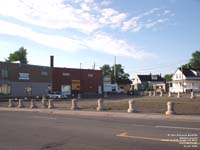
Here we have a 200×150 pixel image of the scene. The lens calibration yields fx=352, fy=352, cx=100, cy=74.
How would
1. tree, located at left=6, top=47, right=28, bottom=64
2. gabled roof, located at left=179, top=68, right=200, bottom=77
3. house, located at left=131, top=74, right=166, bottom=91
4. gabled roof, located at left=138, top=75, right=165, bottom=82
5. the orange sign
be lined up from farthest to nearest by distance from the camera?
gabled roof, located at left=138, top=75, right=165, bottom=82, house, located at left=131, top=74, right=166, bottom=91, tree, located at left=6, top=47, right=28, bottom=64, gabled roof, located at left=179, top=68, right=200, bottom=77, the orange sign

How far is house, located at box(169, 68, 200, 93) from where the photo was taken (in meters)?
95.8

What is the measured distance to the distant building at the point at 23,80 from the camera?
71.9m

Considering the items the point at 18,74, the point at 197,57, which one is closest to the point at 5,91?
the point at 18,74

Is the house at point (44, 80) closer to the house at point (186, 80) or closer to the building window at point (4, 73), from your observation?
the building window at point (4, 73)

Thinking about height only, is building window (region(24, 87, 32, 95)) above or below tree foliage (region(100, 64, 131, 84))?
below

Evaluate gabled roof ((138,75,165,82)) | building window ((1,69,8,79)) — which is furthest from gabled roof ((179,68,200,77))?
building window ((1,69,8,79))

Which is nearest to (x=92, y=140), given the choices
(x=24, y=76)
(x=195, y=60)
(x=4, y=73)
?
(x=4, y=73)

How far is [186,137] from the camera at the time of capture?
12203 mm

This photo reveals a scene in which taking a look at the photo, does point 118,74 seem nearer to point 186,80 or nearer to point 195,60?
point 195,60

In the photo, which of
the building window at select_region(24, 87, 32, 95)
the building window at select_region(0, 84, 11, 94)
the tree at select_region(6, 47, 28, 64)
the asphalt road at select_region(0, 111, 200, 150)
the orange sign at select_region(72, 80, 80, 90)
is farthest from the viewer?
the tree at select_region(6, 47, 28, 64)

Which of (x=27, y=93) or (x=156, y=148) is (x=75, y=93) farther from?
(x=156, y=148)

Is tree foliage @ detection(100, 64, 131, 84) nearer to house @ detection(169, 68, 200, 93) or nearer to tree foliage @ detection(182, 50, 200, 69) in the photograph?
tree foliage @ detection(182, 50, 200, 69)

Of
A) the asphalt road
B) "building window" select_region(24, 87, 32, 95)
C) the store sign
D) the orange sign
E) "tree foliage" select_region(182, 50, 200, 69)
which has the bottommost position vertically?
the asphalt road

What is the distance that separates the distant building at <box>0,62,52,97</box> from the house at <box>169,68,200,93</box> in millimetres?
36077
